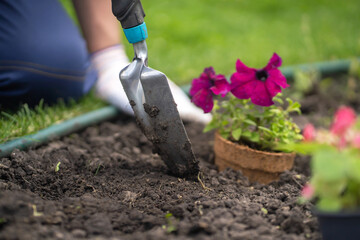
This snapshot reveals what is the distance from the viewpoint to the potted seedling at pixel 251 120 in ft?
5.38

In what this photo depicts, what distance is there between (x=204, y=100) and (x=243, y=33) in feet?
9.23

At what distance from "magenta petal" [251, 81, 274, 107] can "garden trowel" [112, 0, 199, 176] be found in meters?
0.32

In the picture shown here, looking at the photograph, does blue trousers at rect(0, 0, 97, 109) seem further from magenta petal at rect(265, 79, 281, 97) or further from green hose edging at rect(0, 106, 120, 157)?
magenta petal at rect(265, 79, 281, 97)

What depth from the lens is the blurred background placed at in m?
3.39

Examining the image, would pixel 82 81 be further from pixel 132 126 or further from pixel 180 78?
pixel 180 78

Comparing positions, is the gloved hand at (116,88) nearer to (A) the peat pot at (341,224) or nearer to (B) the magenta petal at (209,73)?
(B) the magenta petal at (209,73)

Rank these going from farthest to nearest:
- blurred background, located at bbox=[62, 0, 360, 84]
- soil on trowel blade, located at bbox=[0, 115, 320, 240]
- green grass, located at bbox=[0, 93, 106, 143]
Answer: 1. blurred background, located at bbox=[62, 0, 360, 84]
2. green grass, located at bbox=[0, 93, 106, 143]
3. soil on trowel blade, located at bbox=[0, 115, 320, 240]

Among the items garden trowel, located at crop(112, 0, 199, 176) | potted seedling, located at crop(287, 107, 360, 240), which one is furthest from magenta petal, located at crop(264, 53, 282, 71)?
potted seedling, located at crop(287, 107, 360, 240)

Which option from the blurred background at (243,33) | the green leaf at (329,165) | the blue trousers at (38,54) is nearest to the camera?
the green leaf at (329,165)

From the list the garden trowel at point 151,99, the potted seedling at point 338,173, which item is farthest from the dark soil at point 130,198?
the potted seedling at point 338,173

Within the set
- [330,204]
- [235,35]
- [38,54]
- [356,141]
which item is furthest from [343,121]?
[235,35]

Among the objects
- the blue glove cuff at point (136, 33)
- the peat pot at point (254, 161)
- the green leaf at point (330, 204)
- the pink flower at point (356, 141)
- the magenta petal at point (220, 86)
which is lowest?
the peat pot at point (254, 161)

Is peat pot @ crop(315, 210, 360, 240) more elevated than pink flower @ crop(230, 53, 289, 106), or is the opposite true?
pink flower @ crop(230, 53, 289, 106)

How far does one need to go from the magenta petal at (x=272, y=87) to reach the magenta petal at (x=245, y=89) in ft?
0.17
